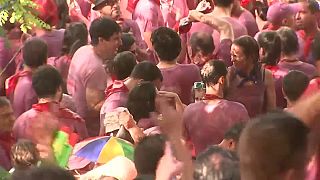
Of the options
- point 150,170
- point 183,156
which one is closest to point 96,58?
point 150,170

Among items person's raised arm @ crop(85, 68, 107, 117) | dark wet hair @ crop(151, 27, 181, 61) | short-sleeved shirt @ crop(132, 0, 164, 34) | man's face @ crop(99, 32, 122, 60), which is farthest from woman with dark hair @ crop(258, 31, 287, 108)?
short-sleeved shirt @ crop(132, 0, 164, 34)

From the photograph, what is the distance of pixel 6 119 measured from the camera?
5590 mm

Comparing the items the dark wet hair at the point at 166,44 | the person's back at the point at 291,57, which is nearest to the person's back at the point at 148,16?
the dark wet hair at the point at 166,44

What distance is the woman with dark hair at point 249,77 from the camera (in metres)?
6.19

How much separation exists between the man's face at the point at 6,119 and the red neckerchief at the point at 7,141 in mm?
33

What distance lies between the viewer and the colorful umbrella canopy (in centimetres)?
480

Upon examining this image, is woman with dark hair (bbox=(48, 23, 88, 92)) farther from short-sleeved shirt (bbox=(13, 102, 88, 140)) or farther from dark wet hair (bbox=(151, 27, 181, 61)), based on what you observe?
short-sleeved shirt (bbox=(13, 102, 88, 140))

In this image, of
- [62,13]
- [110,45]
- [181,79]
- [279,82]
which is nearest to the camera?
[181,79]

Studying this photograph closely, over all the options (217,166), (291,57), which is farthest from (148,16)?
(217,166)

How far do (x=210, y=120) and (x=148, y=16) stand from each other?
126 inches

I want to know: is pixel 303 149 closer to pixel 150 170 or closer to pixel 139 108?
pixel 150 170

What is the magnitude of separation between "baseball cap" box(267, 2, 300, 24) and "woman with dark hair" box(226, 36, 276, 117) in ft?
6.61

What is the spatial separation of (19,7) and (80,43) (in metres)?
3.68

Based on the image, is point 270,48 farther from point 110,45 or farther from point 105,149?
point 105,149
